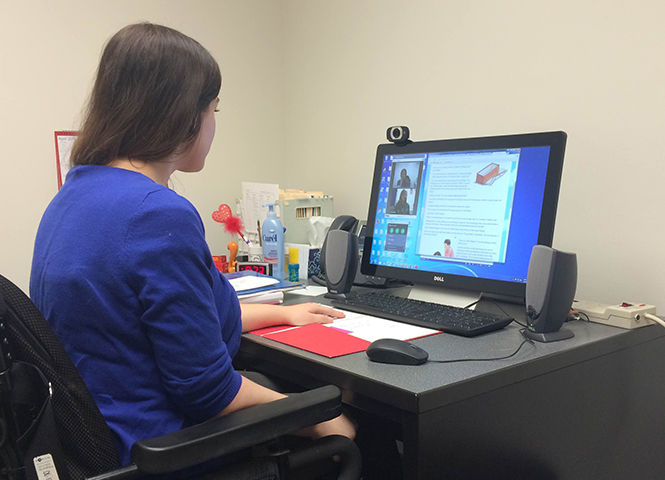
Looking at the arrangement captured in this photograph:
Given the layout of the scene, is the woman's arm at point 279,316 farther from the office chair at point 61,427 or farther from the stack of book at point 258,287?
the office chair at point 61,427

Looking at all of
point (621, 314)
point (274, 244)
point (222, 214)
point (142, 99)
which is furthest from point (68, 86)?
point (621, 314)

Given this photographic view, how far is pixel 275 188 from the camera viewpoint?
2156 millimetres

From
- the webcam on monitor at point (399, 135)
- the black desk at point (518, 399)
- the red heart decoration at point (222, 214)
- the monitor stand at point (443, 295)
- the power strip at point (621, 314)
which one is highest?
the webcam on monitor at point (399, 135)

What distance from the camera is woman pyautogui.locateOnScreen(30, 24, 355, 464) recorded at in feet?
2.79

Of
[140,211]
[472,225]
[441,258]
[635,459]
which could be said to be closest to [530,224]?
[472,225]

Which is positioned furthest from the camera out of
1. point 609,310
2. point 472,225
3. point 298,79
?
point 298,79

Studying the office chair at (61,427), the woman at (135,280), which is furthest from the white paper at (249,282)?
the office chair at (61,427)

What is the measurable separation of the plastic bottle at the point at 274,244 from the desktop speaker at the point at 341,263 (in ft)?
1.37

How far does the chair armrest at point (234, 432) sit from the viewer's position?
2.61 ft

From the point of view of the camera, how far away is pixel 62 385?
0.80 meters

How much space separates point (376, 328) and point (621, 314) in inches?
21.2

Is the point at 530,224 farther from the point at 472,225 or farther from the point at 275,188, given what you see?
the point at 275,188

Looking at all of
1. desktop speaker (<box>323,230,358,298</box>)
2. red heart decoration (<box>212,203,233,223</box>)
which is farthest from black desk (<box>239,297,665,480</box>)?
red heart decoration (<box>212,203,233,223</box>)

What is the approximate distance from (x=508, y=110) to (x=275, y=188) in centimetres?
Answer: 87
